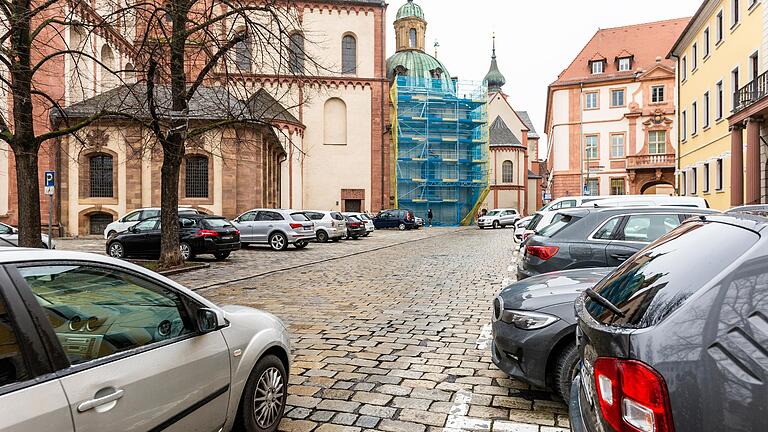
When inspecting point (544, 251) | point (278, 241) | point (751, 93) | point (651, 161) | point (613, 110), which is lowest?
point (278, 241)

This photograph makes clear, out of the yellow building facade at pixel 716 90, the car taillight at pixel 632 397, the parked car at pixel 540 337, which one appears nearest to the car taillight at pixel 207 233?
the parked car at pixel 540 337

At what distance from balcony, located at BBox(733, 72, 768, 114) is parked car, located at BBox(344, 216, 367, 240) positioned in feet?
60.1

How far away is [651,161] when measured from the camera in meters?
47.9

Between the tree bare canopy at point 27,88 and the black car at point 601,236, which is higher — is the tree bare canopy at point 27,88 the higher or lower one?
the higher one

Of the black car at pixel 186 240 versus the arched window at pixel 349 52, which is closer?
the black car at pixel 186 240

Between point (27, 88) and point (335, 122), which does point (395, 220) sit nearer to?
point (335, 122)

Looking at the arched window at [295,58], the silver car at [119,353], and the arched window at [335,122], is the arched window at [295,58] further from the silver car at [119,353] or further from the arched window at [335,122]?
the arched window at [335,122]

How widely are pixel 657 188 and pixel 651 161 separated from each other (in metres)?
9.47

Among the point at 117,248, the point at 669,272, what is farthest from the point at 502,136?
the point at 669,272

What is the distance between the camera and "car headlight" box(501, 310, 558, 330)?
13.9 feet

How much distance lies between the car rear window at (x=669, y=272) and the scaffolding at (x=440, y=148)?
5119cm

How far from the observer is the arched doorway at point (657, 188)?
49.4m

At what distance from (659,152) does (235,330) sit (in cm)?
5480

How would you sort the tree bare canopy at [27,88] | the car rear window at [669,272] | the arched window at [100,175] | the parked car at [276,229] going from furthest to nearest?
the arched window at [100,175], the parked car at [276,229], the tree bare canopy at [27,88], the car rear window at [669,272]
